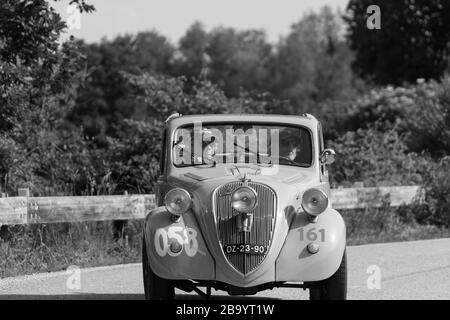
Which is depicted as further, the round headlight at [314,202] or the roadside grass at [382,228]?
the roadside grass at [382,228]

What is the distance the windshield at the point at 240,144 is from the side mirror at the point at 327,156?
12 cm

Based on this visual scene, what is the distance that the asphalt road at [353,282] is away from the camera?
34.7 feet

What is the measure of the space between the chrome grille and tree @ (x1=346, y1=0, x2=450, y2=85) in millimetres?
53326

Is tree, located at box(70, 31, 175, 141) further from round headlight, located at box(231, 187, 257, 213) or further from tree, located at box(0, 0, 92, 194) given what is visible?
round headlight, located at box(231, 187, 257, 213)

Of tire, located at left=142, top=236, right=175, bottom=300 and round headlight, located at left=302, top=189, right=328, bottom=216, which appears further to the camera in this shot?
tire, located at left=142, top=236, right=175, bottom=300

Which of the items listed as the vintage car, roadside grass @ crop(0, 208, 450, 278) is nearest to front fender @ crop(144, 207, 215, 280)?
the vintage car

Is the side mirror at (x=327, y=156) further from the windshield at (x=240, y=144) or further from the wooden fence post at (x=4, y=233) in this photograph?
the wooden fence post at (x=4, y=233)

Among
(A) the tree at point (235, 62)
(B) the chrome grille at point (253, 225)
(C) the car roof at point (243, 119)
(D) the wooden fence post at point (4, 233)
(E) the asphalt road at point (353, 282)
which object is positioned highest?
(A) the tree at point (235, 62)

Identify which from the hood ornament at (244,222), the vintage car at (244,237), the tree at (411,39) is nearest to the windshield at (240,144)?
the vintage car at (244,237)

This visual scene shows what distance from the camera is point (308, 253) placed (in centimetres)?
880

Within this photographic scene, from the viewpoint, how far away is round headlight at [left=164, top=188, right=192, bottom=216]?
8.97 metres

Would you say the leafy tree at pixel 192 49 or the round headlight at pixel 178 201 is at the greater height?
the leafy tree at pixel 192 49

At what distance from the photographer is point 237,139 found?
1019 centimetres

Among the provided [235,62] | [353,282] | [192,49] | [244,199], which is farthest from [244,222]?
[192,49]
